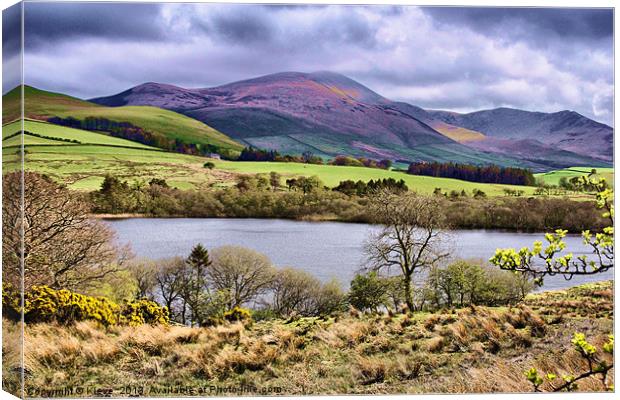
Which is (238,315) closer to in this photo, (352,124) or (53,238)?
(53,238)

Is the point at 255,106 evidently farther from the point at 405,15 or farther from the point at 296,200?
the point at 405,15

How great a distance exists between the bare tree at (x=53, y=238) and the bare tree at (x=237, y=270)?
1335mm

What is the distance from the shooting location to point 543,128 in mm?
12984

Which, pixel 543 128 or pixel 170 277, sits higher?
pixel 543 128

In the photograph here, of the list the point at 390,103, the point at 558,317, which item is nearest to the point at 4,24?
the point at 390,103

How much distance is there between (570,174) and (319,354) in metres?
4.92

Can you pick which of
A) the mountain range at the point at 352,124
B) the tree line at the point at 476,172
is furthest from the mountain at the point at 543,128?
the tree line at the point at 476,172

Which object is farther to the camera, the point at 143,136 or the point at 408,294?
the point at 143,136

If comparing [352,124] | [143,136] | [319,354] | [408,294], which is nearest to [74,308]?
[143,136]

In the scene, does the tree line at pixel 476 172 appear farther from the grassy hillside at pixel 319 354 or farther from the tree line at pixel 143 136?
the tree line at pixel 143 136

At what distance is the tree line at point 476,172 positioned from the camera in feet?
41.6

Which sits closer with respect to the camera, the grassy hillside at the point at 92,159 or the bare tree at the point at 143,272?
the grassy hillside at the point at 92,159

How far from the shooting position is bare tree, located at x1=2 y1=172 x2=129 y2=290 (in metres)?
10.8

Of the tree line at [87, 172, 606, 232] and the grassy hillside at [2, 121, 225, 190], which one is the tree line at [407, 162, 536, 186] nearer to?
the tree line at [87, 172, 606, 232]
